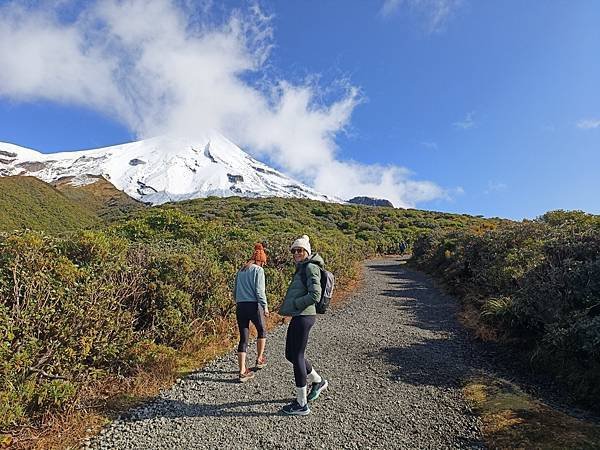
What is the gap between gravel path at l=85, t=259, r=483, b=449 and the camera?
380 cm

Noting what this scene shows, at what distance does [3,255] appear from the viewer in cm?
384

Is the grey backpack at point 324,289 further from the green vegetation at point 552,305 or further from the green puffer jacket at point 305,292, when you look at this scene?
the green vegetation at point 552,305

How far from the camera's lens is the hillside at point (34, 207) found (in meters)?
33.2

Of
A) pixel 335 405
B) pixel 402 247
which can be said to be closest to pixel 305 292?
pixel 335 405

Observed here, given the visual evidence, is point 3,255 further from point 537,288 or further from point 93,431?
point 537,288

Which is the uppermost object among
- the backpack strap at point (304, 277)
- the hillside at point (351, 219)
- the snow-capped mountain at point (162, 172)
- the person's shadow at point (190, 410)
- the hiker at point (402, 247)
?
the snow-capped mountain at point (162, 172)

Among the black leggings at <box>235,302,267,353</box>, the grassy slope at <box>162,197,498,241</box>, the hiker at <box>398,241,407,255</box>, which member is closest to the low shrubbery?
the black leggings at <box>235,302,267,353</box>

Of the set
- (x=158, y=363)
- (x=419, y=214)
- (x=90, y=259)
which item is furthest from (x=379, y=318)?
(x=419, y=214)

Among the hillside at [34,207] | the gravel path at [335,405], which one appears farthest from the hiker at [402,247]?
the gravel path at [335,405]

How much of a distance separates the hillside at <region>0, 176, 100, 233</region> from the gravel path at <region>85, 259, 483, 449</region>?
97.5ft

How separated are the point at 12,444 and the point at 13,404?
0.38 m

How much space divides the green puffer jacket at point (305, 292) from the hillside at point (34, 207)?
3101cm

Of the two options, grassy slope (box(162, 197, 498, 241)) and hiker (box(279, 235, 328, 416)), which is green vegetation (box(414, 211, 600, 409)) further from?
grassy slope (box(162, 197, 498, 241))

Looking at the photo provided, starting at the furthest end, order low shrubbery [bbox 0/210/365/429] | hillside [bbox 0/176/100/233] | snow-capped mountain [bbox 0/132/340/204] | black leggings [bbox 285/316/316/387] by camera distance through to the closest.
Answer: snow-capped mountain [bbox 0/132/340/204]
hillside [bbox 0/176/100/233]
black leggings [bbox 285/316/316/387]
low shrubbery [bbox 0/210/365/429]
